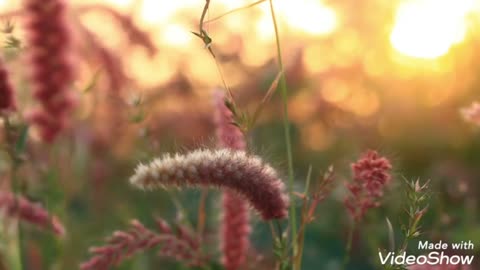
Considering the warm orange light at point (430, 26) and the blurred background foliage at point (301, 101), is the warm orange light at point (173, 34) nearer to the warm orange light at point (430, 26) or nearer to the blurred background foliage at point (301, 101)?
the blurred background foliage at point (301, 101)

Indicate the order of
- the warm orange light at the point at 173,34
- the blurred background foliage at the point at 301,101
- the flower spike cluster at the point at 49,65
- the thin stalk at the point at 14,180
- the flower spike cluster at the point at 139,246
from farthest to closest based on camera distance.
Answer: the warm orange light at the point at 173,34
the blurred background foliage at the point at 301,101
the flower spike cluster at the point at 49,65
the thin stalk at the point at 14,180
the flower spike cluster at the point at 139,246

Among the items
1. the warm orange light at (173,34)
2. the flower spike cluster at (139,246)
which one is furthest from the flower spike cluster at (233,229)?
the warm orange light at (173,34)

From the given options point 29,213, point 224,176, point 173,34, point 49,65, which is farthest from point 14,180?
point 173,34

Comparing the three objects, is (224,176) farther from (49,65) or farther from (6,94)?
(49,65)

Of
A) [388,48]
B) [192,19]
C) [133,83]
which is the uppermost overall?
[388,48]

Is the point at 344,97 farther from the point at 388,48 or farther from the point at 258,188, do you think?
the point at 258,188

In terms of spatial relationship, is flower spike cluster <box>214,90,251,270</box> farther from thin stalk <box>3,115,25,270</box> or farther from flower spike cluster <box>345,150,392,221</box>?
thin stalk <box>3,115,25,270</box>

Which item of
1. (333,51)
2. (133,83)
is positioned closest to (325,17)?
(333,51)

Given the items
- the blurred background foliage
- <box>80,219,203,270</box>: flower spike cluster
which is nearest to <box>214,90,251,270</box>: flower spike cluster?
<box>80,219,203,270</box>: flower spike cluster
